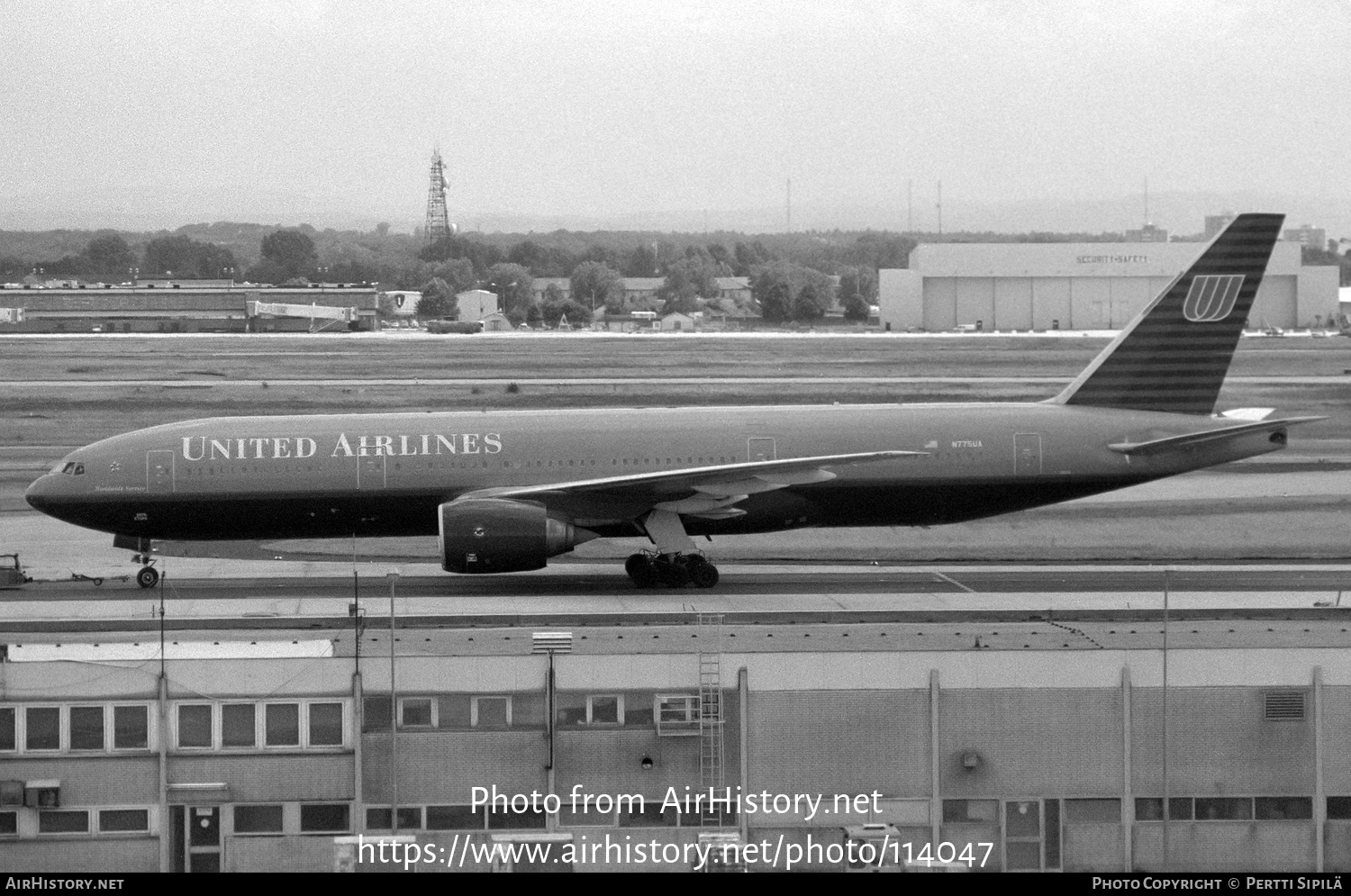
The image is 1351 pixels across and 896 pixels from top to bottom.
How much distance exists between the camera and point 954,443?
35.0 meters

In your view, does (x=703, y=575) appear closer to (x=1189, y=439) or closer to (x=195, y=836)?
(x=1189, y=439)

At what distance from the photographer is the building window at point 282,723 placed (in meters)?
21.5

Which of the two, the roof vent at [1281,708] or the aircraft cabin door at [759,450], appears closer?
the roof vent at [1281,708]

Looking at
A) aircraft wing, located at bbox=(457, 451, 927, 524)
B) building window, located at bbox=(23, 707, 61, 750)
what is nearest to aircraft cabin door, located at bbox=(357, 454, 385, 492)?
aircraft wing, located at bbox=(457, 451, 927, 524)

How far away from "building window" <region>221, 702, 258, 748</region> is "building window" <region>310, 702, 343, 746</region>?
2.30 feet

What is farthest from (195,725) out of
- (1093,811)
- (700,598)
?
(700,598)

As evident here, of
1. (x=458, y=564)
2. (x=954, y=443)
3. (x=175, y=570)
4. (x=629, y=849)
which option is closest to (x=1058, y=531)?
(x=954, y=443)

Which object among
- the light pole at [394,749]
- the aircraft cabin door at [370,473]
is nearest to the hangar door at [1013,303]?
the aircraft cabin door at [370,473]

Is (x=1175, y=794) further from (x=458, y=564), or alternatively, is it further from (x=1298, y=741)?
(x=458, y=564)

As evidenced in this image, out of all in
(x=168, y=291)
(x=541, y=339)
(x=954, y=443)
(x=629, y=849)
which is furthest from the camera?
(x=168, y=291)

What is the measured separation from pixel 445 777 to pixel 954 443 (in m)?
16.7

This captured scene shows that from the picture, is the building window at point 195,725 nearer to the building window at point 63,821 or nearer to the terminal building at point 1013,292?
the building window at point 63,821

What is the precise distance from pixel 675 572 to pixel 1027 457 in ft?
25.1

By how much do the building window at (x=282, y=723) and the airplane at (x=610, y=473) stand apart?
1085 cm
